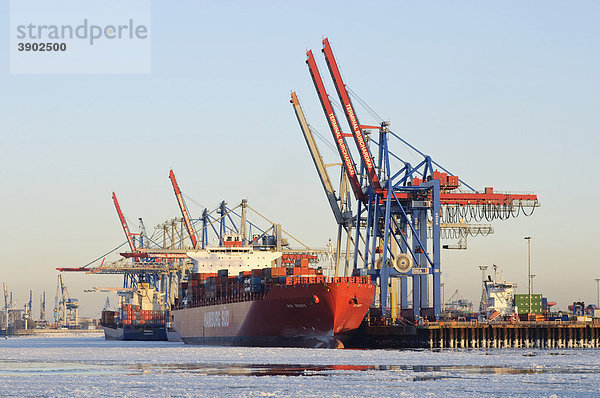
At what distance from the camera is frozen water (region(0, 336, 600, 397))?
35.6 metres

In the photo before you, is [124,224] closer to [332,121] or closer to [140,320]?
[140,320]

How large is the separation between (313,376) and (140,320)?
89.5 m

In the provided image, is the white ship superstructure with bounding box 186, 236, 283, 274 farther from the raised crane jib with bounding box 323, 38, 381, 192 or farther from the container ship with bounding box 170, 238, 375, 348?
the raised crane jib with bounding box 323, 38, 381, 192

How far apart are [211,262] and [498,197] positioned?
30.1 metres

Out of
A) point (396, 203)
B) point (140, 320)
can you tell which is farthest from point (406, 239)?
point (140, 320)

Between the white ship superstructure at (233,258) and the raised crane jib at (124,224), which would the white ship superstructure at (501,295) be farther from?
the raised crane jib at (124,224)

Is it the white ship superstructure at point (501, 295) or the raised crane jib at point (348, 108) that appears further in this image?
the white ship superstructure at point (501, 295)

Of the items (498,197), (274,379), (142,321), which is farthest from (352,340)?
(142,321)

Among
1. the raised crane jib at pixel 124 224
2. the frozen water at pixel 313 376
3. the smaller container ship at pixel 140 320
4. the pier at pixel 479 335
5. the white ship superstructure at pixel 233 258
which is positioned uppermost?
the raised crane jib at pixel 124 224

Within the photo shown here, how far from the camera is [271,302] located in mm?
72812

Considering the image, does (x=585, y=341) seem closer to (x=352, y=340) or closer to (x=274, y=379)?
(x=352, y=340)

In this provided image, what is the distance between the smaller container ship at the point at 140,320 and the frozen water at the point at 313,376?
2564 inches

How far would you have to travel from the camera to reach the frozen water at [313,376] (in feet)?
117

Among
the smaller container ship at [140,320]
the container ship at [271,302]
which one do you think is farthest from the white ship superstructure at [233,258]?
the smaller container ship at [140,320]
